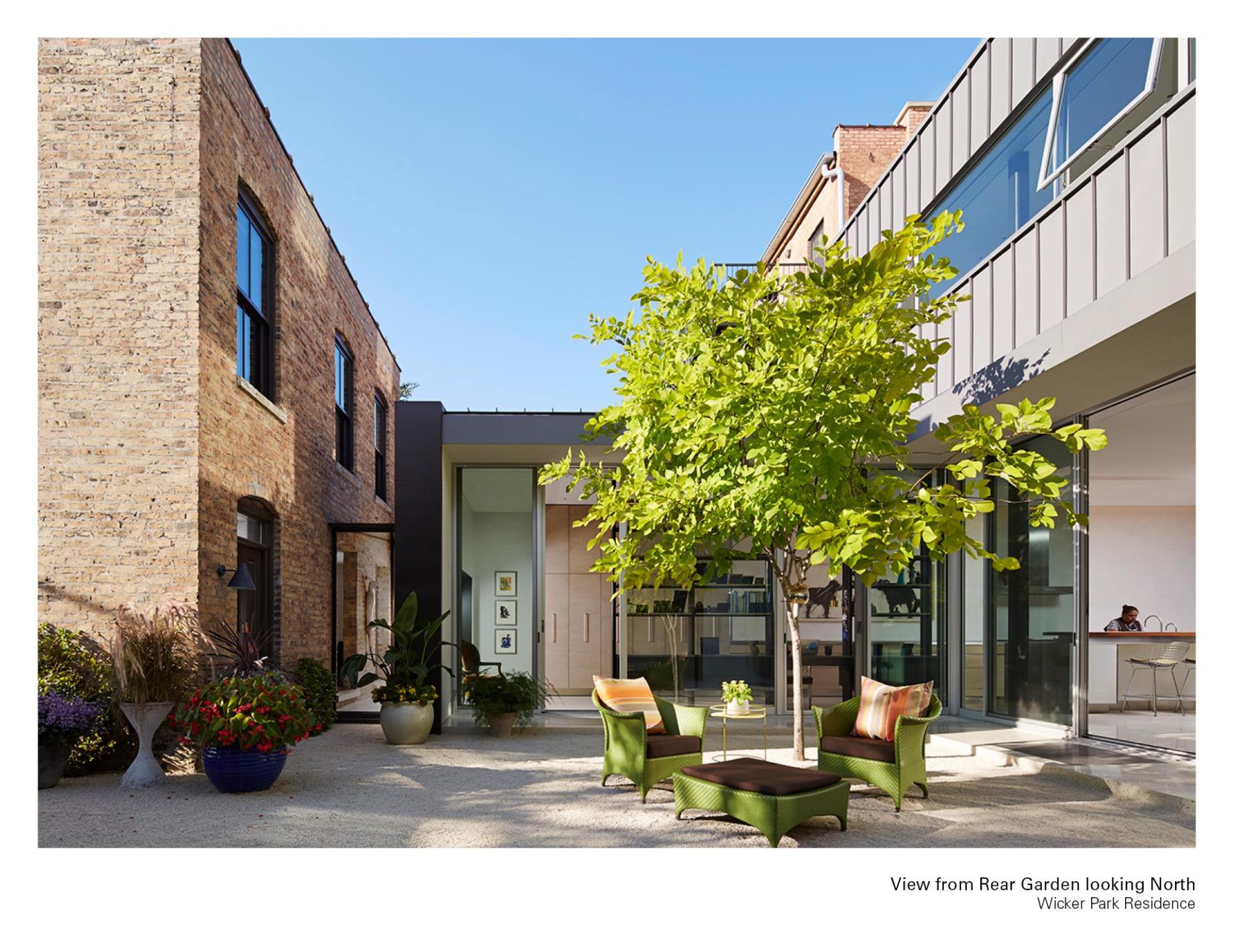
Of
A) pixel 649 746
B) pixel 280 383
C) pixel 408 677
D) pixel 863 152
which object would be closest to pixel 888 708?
pixel 649 746

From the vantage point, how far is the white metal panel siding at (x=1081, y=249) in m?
7.15

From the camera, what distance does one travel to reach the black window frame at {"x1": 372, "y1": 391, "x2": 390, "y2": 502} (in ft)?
57.7

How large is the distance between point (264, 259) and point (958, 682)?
9.56 m

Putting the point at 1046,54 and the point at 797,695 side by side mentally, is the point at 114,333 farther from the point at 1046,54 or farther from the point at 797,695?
the point at 1046,54

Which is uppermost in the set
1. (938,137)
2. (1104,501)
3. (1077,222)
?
(938,137)

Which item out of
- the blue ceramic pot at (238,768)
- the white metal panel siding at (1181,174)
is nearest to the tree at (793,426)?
the white metal panel siding at (1181,174)

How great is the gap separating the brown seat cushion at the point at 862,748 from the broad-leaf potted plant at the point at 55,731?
5.71 meters

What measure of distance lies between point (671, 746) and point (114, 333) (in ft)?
18.5

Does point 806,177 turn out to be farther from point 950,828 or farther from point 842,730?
point 950,828

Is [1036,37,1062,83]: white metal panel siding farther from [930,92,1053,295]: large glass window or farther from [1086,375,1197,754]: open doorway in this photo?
[1086,375,1197,754]: open doorway

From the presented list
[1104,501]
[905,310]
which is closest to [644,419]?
[905,310]

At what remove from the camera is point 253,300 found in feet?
34.6
